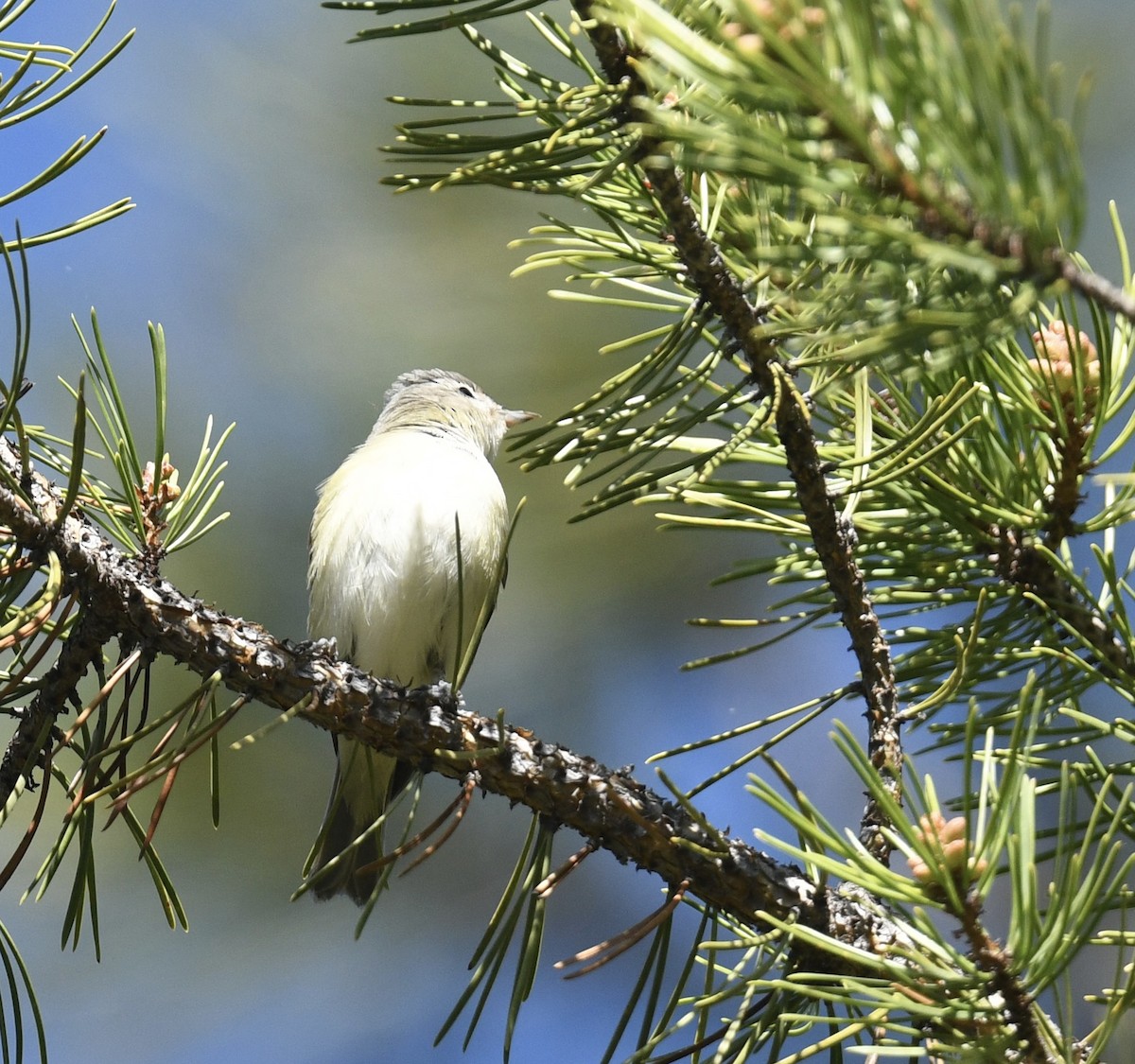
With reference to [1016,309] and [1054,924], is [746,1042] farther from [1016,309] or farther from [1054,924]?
[1016,309]

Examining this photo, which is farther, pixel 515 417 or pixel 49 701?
pixel 515 417

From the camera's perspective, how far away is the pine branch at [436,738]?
4.27 feet

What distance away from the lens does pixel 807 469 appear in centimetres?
145

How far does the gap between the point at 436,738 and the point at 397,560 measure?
1.48 metres

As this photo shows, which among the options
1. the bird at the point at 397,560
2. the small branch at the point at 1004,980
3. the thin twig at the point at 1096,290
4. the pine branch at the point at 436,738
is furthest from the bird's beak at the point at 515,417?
the thin twig at the point at 1096,290

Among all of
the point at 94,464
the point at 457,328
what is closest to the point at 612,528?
the point at 457,328

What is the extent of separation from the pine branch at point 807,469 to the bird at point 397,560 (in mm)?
1282

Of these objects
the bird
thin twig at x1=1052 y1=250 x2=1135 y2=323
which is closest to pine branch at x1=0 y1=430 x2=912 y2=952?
thin twig at x1=1052 y1=250 x2=1135 y2=323

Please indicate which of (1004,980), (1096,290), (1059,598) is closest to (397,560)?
→ (1059,598)

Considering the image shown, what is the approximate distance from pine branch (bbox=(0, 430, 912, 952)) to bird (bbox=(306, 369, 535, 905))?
51.1 inches

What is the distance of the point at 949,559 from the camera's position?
164 centimetres

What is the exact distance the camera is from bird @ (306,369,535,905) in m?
2.81

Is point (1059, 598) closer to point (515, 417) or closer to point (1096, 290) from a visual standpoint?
point (1096, 290)

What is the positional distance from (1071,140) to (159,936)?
376 cm
